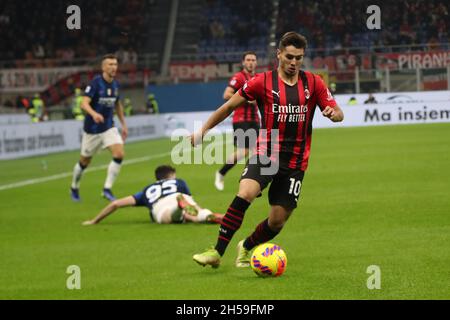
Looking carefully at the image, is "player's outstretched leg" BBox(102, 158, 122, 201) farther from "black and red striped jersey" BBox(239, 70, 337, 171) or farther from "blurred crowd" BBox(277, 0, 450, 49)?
"black and red striped jersey" BBox(239, 70, 337, 171)

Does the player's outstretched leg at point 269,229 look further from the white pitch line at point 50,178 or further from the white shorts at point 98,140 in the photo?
the white pitch line at point 50,178

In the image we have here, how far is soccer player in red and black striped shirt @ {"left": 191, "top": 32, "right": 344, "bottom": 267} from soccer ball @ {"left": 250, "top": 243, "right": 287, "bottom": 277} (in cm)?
37

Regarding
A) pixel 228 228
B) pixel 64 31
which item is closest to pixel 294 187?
pixel 228 228

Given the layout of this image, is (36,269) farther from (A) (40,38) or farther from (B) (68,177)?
(A) (40,38)

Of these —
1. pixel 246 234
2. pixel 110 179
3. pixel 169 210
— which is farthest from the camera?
pixel 110 179

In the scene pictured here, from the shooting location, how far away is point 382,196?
54.7 ft

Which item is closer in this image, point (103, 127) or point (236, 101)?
point (236, 101)

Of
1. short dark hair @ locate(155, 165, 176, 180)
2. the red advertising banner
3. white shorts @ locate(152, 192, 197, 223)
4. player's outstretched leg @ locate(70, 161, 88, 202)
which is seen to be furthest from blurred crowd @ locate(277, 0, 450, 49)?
white shorts @ locate(152, 192, 197, 223)

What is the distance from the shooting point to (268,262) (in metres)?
9.37

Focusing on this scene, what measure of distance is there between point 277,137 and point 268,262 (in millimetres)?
1309

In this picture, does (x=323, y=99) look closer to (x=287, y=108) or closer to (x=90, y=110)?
(x=287, y=108)

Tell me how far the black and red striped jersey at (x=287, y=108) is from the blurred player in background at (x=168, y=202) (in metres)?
4.56

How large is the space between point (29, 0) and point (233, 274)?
41.6m
